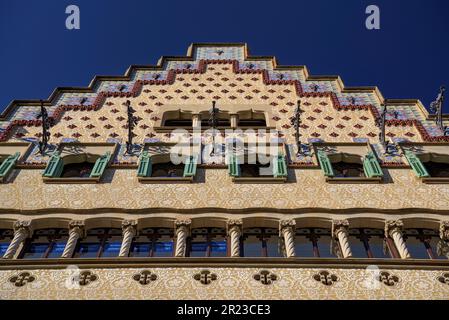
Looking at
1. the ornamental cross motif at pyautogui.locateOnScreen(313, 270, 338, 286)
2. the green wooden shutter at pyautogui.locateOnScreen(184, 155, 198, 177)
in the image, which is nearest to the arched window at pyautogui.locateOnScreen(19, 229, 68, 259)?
the green wooden shutter at pyautogui.locateOnScreen(184, 155, 198, 177)

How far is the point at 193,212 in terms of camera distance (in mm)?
9539

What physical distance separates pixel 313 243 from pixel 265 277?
1364 mm

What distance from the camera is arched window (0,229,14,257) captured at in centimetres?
919

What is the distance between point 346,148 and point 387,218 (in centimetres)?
238

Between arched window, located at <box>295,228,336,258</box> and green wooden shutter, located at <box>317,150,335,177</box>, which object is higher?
green wooden shutter, located at <box>317,150,335,177</box>

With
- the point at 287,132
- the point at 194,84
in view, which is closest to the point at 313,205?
the point at 287,132

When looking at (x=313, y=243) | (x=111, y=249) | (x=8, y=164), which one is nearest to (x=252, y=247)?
(x=313, y=243)

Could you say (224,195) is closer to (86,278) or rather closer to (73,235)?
(73,235)


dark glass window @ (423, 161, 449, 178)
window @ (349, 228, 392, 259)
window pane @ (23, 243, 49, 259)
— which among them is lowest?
window pane @ (23, 243, 49, 259)

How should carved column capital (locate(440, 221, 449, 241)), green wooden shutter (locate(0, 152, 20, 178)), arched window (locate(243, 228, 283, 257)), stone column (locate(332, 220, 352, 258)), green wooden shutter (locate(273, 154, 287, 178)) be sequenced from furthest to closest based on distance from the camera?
green wooden shutter (locate(0, 152, 20, 178))
green wooden shutter (locate(273, 154, 287, 178))
carved column capital (locate(440, 221, 449, 241))
arched window (locate(243, 228, 283, 257))
stone column (locate(332, 220, 352, 258))

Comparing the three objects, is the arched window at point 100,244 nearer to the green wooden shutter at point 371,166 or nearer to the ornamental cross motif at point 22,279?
the ornamental cross motif at point 22,279

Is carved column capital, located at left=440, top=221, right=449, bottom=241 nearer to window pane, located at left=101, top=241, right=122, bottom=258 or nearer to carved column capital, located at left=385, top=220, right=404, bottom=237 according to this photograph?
carved column capital, located at left=385, top=220, right=404, bottom=237

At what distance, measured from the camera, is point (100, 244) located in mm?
9156

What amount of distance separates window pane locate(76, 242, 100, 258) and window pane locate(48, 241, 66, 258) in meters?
0.27
